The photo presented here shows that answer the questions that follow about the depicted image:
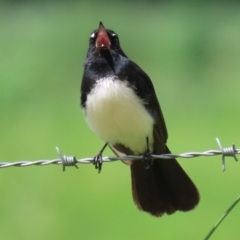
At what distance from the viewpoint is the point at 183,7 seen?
22.0 meters

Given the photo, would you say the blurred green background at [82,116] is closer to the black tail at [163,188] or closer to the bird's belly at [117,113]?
the black tail at [163,188]

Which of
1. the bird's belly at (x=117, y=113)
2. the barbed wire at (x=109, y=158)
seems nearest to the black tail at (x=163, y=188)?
the bird's belly at (x=117, y=113)

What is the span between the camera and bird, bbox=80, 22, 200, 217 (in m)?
6.29

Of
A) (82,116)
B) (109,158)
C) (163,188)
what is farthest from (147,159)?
(82,116)

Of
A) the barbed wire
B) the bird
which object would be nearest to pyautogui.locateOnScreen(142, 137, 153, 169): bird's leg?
the bird

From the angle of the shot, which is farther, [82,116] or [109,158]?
[82,116]

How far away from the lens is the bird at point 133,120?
6285 mm

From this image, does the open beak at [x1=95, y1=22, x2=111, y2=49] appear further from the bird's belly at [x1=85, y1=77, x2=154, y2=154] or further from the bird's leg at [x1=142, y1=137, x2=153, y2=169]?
the bird's leg at [x1=142, y1=137, x2=153, y2=169]

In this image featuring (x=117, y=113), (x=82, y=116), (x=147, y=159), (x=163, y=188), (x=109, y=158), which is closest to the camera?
(x=109, y=158)

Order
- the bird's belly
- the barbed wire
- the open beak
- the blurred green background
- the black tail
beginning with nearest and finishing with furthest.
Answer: the barbed wire → the bird's belly → the open beak → the black tail → the blurred green background

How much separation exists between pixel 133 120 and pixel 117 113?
0.15 meters

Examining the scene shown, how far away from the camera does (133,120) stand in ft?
21.0

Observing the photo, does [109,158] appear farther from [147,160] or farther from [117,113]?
[147,160]

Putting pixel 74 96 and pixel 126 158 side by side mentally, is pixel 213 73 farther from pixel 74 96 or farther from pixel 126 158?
pixel 126 158
